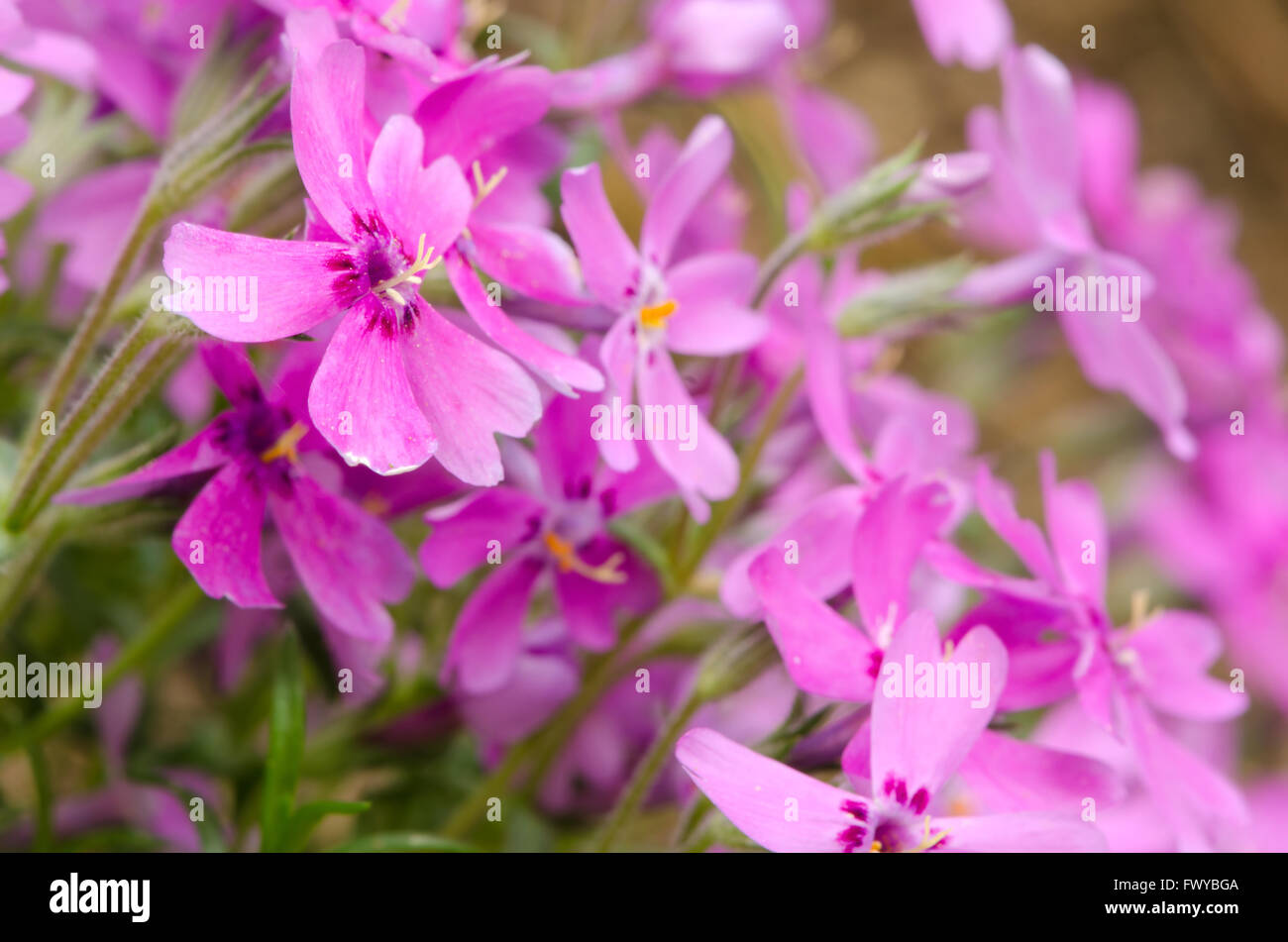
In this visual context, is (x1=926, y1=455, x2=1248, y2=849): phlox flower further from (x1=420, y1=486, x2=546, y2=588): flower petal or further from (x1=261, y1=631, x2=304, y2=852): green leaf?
(x1=261, y1=631, x2=304, y2=852): green leaf

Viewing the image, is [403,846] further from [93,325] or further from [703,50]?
[703,50]

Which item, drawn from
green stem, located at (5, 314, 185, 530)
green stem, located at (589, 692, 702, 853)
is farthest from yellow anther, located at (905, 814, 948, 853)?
green stem, located at (5, 314, 185, 530)

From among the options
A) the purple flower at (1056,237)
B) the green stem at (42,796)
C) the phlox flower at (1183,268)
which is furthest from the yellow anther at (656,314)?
the phlox flower at (1183,268)

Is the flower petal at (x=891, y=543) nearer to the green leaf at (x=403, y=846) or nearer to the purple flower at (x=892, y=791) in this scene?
the purple flower at (x=892, y=791)

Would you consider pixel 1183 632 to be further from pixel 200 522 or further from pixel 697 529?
pixel 200 522
